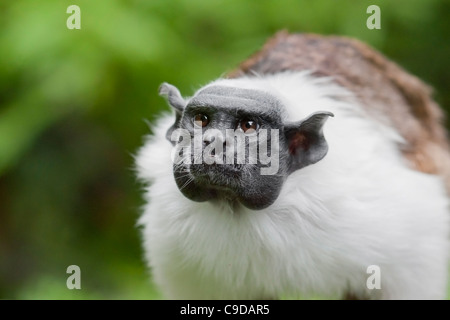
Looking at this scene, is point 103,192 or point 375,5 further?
point 103,192

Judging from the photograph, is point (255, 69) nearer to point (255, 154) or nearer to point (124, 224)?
point (255, 154)

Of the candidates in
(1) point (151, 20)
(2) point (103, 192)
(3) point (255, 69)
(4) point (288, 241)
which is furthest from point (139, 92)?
(4) point (288, 241)

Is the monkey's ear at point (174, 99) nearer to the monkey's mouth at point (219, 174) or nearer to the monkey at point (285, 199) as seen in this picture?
the monkey at point (285, 199)

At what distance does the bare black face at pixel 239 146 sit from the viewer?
2891mm

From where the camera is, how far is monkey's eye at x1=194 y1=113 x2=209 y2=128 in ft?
9.64

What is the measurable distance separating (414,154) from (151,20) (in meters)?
1.84

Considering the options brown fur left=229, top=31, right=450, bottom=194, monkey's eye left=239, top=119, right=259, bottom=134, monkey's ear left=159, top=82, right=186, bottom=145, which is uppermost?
brown fur left=229, top=31, right=450, bottom=194

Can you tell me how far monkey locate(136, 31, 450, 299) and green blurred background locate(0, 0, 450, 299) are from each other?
45.4 inches

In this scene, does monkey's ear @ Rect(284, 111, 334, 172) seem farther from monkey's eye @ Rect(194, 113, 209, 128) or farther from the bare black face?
monkey's eye @ Rect(194, 113, 209, 128)

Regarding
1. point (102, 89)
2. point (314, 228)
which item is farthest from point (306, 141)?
point (102, 89)

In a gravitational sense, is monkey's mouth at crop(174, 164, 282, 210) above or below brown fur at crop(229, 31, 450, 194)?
below

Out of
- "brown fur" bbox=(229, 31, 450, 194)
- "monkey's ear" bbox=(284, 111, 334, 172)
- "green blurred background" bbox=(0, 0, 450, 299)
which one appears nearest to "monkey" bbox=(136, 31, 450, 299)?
"monkey's ear" bbox=(284, 111, 334, 172)

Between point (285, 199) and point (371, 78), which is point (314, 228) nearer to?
point (285, 199)

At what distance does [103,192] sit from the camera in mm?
5801
